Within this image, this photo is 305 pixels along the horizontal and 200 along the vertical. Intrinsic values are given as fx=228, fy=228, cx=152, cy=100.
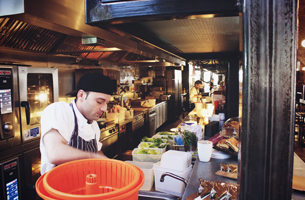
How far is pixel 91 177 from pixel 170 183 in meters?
1.24

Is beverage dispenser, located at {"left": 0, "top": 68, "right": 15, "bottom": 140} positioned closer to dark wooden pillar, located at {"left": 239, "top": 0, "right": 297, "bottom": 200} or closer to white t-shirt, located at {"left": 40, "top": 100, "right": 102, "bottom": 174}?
white t-shirt, located at {"left": 40, "top": 100, "right": 102, "bottom": 174}

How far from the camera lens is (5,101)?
3.03 metres

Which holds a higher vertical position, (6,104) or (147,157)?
(6,104)

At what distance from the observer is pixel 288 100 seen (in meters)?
0.56

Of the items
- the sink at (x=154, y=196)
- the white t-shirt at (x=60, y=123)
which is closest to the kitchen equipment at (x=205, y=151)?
the sink at (x=154, y=196)

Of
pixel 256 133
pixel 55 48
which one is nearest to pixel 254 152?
pixel 256 133

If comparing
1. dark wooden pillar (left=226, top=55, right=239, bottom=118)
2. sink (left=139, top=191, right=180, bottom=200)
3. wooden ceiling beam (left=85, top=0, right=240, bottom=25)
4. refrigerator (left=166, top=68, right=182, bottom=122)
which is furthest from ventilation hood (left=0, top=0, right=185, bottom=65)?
refrigerator (left=166, top=68, right=182, bottom=122)

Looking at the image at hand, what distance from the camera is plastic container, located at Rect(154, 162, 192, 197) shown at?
1.93m

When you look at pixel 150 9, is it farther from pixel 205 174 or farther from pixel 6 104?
pixel 6 104

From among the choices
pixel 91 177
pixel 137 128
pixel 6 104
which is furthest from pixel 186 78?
pixel 91 177

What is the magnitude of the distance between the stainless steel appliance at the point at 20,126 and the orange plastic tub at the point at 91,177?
2.55 m

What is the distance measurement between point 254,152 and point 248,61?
→ 0.78 feet

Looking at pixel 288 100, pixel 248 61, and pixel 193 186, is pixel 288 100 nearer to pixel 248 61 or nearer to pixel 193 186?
pixel 248 61

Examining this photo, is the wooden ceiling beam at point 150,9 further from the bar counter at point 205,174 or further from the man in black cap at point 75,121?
the bar counter at point 205,174
